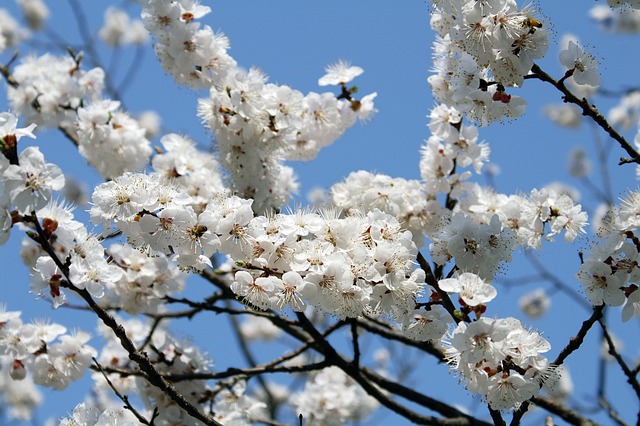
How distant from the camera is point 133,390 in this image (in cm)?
451

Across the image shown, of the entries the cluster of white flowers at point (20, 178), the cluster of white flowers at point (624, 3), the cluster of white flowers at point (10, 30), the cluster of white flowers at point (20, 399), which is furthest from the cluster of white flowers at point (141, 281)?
the cluster of white flowers at point (20, 399)

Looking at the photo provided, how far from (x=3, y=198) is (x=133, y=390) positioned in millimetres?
2359

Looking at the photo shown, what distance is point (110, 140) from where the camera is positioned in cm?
445

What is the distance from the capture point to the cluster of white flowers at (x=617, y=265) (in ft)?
9.34

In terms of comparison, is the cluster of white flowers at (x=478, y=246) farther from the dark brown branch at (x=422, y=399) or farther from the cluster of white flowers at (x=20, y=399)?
the cluster of white flowers at (x=20, y=399)

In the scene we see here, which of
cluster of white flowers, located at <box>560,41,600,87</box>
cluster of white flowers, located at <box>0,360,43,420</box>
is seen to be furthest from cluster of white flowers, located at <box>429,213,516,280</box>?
cluster of white flowers, located at <box>0,360,43,420</box>

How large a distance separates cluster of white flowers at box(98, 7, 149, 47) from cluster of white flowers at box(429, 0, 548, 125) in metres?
10.1

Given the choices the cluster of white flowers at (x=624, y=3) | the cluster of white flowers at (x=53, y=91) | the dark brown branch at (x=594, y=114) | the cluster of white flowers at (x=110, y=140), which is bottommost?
the dark brown branch at (x=594, y=114)

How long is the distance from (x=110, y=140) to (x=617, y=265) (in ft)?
9.37

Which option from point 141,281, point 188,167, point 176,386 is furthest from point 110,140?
point 176,386

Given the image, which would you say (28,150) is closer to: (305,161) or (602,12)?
(305,161)

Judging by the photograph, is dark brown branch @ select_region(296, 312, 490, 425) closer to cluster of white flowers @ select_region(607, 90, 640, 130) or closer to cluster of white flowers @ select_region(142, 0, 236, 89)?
cluster of white flowers @ select_region(142, 0, 236, 89)

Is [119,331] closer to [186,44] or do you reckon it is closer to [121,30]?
[186,44]

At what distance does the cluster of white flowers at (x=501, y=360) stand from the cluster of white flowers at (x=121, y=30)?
35.3ft
